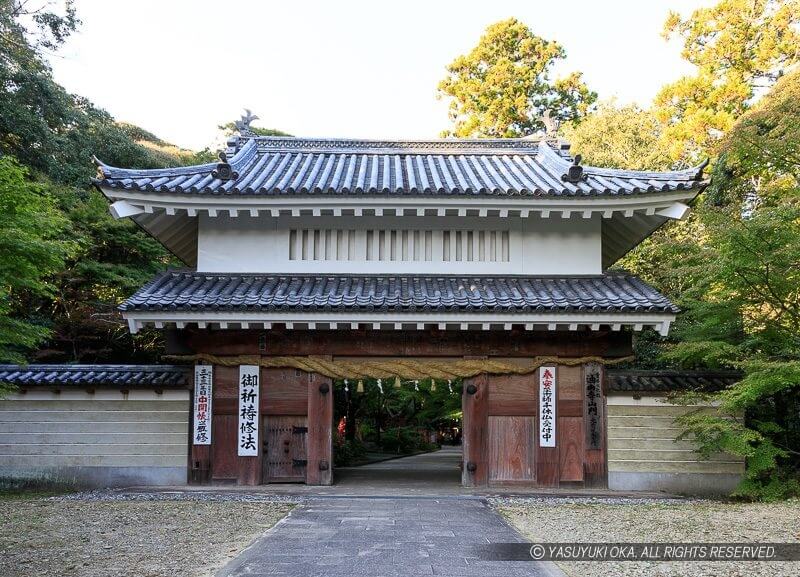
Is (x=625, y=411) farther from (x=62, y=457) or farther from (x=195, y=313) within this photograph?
(x=62, y=457)

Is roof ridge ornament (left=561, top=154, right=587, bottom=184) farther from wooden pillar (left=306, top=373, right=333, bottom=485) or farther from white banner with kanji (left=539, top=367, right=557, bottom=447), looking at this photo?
wooden pillar (left=306, top=373, right=333, bottom=485)

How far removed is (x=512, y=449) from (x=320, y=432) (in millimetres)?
3787

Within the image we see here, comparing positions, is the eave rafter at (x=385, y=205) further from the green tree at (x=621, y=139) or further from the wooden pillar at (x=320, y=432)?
the green tree at (x=621, y=139)

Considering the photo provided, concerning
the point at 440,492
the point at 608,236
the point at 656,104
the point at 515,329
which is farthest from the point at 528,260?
the point at 656,104

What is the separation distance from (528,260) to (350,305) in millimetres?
4171

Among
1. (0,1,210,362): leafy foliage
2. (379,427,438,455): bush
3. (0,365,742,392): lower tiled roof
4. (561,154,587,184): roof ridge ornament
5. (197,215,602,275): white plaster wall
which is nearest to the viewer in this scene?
(0,365,742,392): lower tiled roof

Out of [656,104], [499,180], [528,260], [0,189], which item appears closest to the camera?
[0,189]

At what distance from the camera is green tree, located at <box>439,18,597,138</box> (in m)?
42.6

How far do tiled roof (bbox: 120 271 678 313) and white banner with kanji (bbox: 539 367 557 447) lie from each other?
1604mm

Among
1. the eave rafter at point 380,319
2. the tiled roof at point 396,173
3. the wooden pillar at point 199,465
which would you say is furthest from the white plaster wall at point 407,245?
the wooden pillar at point 199,465

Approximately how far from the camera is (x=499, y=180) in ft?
46.8

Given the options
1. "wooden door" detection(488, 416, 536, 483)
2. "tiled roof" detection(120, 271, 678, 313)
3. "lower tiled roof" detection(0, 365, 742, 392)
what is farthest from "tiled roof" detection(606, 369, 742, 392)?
"wooden door" detection(488, 416, 536, 483)

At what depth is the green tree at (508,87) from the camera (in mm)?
42594

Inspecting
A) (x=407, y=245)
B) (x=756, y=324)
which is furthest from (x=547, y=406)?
(x=756, y=324)
